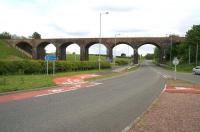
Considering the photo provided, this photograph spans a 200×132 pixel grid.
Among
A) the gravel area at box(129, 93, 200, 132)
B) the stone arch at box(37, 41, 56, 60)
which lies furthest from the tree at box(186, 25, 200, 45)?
the gravel area at box(129, 93, 200, 132)

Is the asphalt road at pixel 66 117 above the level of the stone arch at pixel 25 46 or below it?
below

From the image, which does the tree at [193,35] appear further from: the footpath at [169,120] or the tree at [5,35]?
the tree at [5,35]

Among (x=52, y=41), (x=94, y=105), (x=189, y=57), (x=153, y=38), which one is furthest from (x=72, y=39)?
(x=94, y=105)

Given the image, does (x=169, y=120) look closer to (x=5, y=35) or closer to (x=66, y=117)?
(x=66, y=117)

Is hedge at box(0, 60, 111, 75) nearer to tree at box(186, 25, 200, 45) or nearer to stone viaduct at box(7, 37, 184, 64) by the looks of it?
tree at box(186, 25, 200, 45)

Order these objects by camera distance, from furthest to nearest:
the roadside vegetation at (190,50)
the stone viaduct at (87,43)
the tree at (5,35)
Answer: the tree at (5,35), the stone viaduct at (87,43), the roadside vegetation at (190,50)

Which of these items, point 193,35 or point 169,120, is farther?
point 193,35

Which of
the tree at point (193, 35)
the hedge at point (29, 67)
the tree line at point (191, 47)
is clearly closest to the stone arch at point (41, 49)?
the tree line at point (191, 47)

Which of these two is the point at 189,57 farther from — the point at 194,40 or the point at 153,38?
the point at 153,38

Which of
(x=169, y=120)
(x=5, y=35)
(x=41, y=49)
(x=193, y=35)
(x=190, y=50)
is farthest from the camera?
(x=5, y=35)

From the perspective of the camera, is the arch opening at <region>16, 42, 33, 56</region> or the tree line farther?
the arch opening at <region>16, 42, 33, 56</region>

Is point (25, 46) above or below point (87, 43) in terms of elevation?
below

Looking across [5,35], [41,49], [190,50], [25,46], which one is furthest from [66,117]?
[5,35]

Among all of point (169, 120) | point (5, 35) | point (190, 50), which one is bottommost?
point (169, 120)
